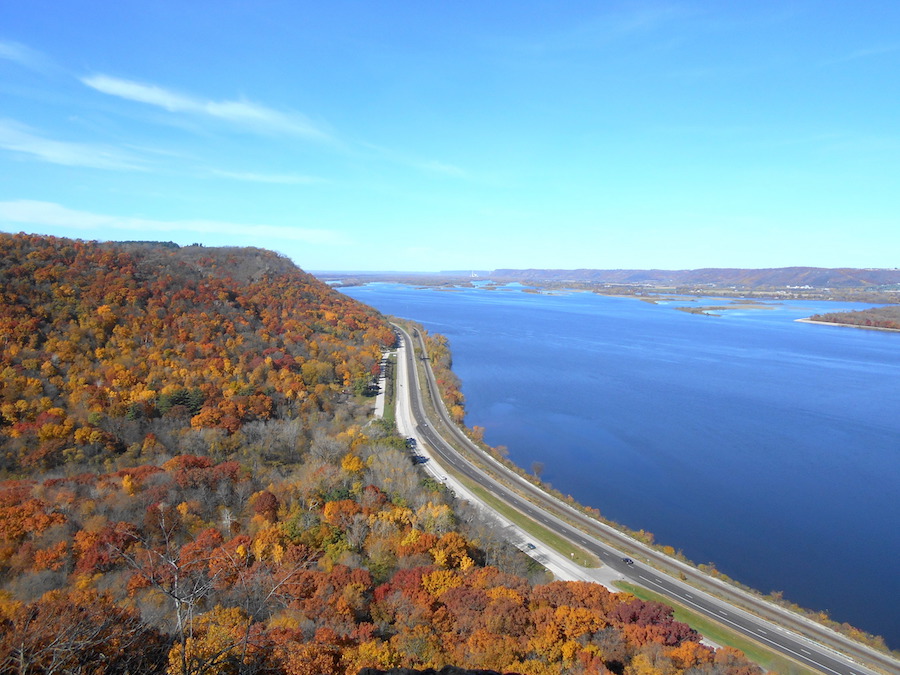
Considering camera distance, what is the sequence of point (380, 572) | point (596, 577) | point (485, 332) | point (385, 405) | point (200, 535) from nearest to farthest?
point (380, 572), point (200, 535), point (596, 577), point (385, 405), point (485, 332)

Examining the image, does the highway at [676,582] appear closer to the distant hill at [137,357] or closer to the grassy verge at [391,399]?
the grassy verge at [391,399]

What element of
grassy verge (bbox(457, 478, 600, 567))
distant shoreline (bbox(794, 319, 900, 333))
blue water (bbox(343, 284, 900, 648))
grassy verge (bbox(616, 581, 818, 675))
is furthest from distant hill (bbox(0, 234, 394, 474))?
distant shoreline (bbox(794, 319, 900, 333))

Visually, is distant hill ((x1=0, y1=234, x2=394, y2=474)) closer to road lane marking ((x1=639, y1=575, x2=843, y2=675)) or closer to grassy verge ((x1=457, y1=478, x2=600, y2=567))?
grassy verge ((x1=457, y1=478, x2=600, y2=567))

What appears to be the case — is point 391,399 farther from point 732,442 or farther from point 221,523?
point 732,442

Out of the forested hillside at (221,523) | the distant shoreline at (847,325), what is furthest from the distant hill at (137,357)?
the distant shoreline at (847,325)

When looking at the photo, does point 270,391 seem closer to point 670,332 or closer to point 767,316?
point 670,332

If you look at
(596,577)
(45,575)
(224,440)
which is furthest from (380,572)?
(224,440)
